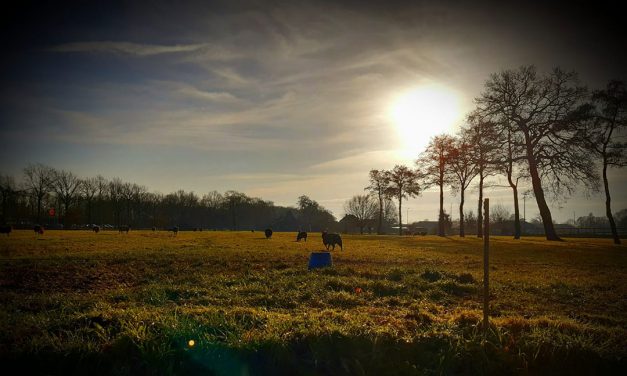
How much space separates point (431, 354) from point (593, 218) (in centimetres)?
21563

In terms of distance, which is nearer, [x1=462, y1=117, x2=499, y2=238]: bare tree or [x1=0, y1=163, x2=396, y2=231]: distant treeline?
[x1=462, y1=117, x2=499, y2=238]: bare tree

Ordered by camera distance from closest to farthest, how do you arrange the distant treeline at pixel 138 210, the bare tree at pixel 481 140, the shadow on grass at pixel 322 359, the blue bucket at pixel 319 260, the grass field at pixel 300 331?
the shadow on grass at pixel 322 359 → the grass field at pixel 300 331 → the blue bucket at pixel 319 260 → the bare tree at pixel 481 140 → the distant treeline at pixel 138 210

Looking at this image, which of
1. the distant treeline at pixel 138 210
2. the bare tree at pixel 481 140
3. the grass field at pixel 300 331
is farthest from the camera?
the distant treeline at pixel 138 210

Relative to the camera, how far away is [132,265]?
616 inches

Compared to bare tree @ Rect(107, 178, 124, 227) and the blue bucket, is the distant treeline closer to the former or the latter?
bare tree @ Rect(107, 178, 124, 227)

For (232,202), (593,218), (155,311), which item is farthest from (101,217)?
(593,218)

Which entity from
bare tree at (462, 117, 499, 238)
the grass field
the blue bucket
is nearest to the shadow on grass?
the grass field

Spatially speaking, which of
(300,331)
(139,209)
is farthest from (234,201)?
(300,331)

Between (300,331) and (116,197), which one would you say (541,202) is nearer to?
A: (300,331)

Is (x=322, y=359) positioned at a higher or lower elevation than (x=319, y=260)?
lower

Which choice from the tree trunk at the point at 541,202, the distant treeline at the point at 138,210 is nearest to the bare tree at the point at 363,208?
the distant treeline at the point at 138,210

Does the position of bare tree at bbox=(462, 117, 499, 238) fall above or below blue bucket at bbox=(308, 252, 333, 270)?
above

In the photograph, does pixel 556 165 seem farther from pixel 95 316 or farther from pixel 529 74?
pixel 95 316

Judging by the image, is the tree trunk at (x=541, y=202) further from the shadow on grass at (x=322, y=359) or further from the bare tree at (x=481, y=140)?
the shadow on grass at (x=322, y=359)
